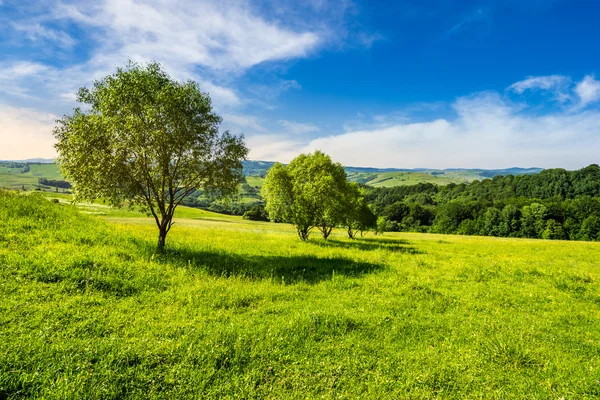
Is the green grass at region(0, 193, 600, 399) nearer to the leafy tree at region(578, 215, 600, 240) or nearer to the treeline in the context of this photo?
the treeline

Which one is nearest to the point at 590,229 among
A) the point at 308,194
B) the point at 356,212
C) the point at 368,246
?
the point at 356,212

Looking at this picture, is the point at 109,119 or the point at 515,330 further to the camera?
the point at 109,119

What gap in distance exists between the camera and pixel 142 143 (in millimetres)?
17594

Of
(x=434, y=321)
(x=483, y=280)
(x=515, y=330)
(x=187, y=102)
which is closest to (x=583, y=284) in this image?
(x=483, y=280)

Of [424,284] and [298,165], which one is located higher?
[298,165]

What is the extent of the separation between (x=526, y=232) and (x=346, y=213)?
105m

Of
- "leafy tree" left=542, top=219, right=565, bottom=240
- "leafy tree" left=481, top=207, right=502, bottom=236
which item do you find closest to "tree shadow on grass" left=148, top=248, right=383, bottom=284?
"leafy tree" left=542, top=219, right=565, bottom=240

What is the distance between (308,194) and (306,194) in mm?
299

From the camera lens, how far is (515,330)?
33.7ft

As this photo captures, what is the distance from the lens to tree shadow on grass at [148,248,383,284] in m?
16.0

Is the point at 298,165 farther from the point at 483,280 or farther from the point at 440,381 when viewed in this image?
the point at 440,381

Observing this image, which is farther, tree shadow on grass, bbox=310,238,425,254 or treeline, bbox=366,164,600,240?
treeline, bbox=366,164,600,240

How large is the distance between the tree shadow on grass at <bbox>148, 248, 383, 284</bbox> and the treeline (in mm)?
38051

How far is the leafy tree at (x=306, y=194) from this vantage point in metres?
36.2
